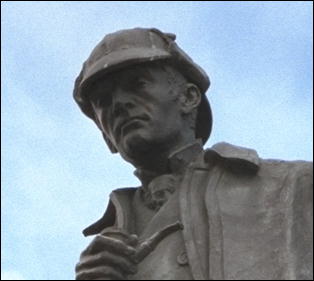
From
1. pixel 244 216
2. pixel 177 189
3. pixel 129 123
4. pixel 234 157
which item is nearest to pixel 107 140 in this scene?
pixel 129 123

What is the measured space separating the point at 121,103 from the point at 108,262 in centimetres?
151

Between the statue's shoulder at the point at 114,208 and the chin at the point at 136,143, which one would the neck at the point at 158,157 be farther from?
the statue's shoulder at the point at 114,208

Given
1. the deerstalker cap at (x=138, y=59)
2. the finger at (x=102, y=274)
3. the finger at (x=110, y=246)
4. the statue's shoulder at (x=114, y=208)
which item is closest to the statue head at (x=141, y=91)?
the deerstalker cap at (x=138, y=59)

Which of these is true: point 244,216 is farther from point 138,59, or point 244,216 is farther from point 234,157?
point 138,59

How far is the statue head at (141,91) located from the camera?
36.2 feet

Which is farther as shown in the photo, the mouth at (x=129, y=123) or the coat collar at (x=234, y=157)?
the mouth at (x=129, y=123)

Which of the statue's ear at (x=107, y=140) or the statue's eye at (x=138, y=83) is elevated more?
the statue's eye at (x=138, y=83)

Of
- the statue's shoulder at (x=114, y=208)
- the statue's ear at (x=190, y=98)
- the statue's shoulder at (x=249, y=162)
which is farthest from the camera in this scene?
the statue's ear at (x=190, y=98)

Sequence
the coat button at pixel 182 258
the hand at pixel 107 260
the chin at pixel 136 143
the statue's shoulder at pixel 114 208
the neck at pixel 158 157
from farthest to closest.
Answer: the statue's shoulder at pixel 114 208
the neck at pixel 158 157
the chin at pixel 136 143
the coat button at pixel 182 258
the hand at pixel 107 260

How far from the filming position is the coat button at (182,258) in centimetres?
1004

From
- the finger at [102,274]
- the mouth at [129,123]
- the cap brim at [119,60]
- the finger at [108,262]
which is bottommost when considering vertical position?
the finger at [102,274]

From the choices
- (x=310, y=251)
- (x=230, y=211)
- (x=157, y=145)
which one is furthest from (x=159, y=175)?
(x=310, y=251)

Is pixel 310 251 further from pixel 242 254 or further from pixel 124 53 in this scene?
pixel 124 53

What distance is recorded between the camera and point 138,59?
11109 millimetres
